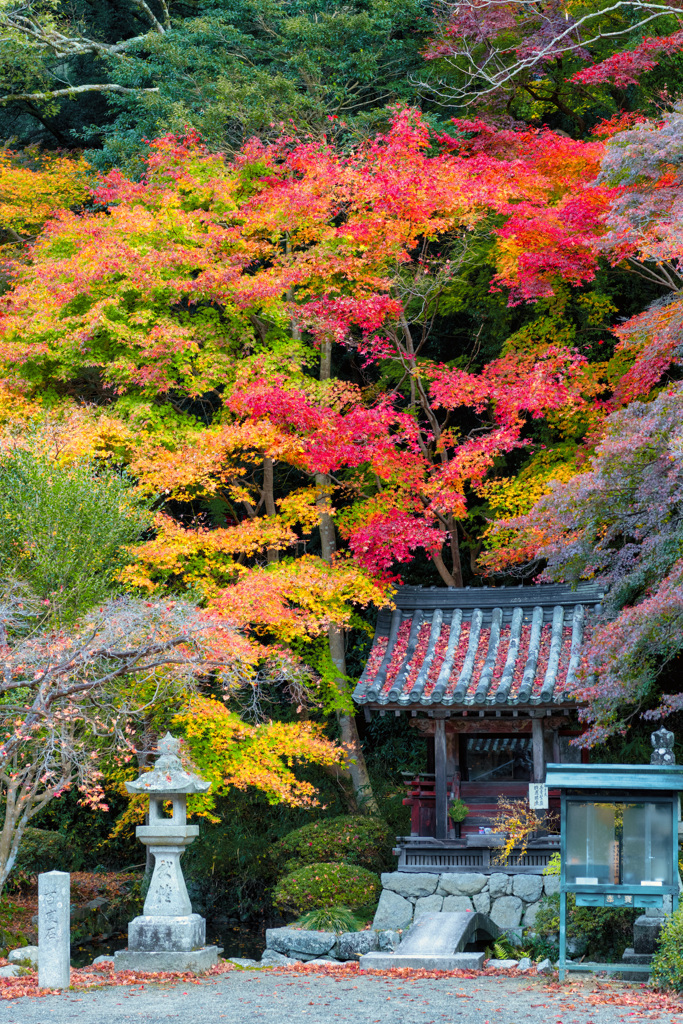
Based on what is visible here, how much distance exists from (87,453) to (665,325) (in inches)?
304

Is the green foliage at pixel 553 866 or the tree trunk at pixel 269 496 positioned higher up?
the tree trunk at pixel 269 496

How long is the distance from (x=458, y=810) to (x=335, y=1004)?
514cm

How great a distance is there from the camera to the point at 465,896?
1270 cm

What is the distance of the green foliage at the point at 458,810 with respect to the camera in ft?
43.2

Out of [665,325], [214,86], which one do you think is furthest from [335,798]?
[214,86]

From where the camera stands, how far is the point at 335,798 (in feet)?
55.1

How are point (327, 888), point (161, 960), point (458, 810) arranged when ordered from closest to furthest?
point (161, 960), point (327, 888), point (458, 810)

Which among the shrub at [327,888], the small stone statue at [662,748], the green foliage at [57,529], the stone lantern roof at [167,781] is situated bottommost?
the shrub at [327,888]

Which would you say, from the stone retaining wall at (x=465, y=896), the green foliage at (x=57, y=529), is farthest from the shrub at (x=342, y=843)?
the green foliage at (x=57, y=529)

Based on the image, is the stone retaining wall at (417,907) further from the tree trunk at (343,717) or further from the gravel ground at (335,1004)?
the tree trunk at (343,717)

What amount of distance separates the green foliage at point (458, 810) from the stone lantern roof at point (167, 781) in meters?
3.77

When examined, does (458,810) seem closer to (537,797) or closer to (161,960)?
(537,797)

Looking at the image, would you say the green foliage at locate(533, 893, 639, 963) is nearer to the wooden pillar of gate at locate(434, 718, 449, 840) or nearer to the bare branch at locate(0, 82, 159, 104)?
the wooden pillar of gate at locate(434, 718, 449, 840)

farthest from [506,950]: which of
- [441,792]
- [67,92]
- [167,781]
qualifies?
[67,92]
